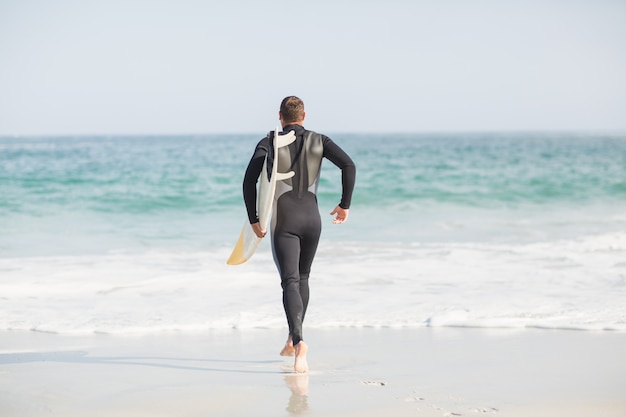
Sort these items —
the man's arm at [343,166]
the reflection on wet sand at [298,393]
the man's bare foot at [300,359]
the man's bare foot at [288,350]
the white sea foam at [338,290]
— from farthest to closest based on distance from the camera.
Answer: the white sea foam at [338,290], the man's bare foot at [288,350], the man's arm at [343,166], the man's bare foot at [300,359], the reflection on wet sand at [298,393]

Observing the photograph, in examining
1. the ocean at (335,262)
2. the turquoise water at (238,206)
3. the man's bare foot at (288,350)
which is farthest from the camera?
the turquoise water at (238,206)

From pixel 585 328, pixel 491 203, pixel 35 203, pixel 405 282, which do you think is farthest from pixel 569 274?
pixel 35 203

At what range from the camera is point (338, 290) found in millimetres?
7777

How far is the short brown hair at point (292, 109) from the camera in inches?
190

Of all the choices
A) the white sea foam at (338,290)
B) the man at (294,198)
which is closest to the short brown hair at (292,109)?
the man at (294,198)

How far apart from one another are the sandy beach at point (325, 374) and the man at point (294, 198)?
0.46 metres

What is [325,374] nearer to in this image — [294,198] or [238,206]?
[294,198]

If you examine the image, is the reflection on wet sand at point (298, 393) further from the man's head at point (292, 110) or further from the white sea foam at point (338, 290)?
the white sea foam at point (338, 290)

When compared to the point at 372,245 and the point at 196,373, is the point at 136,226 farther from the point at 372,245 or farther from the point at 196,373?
the point at 196,373

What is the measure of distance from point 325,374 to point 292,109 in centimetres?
149

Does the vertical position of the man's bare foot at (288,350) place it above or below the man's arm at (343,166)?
below

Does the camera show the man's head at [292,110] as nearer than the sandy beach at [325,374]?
No

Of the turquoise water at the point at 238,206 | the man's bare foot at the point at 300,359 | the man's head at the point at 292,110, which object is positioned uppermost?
the man's head at the point at 292,110

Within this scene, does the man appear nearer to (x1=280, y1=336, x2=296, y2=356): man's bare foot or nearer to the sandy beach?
(x1=280, y1=336, x2=296, y2=356): man's bare foot
